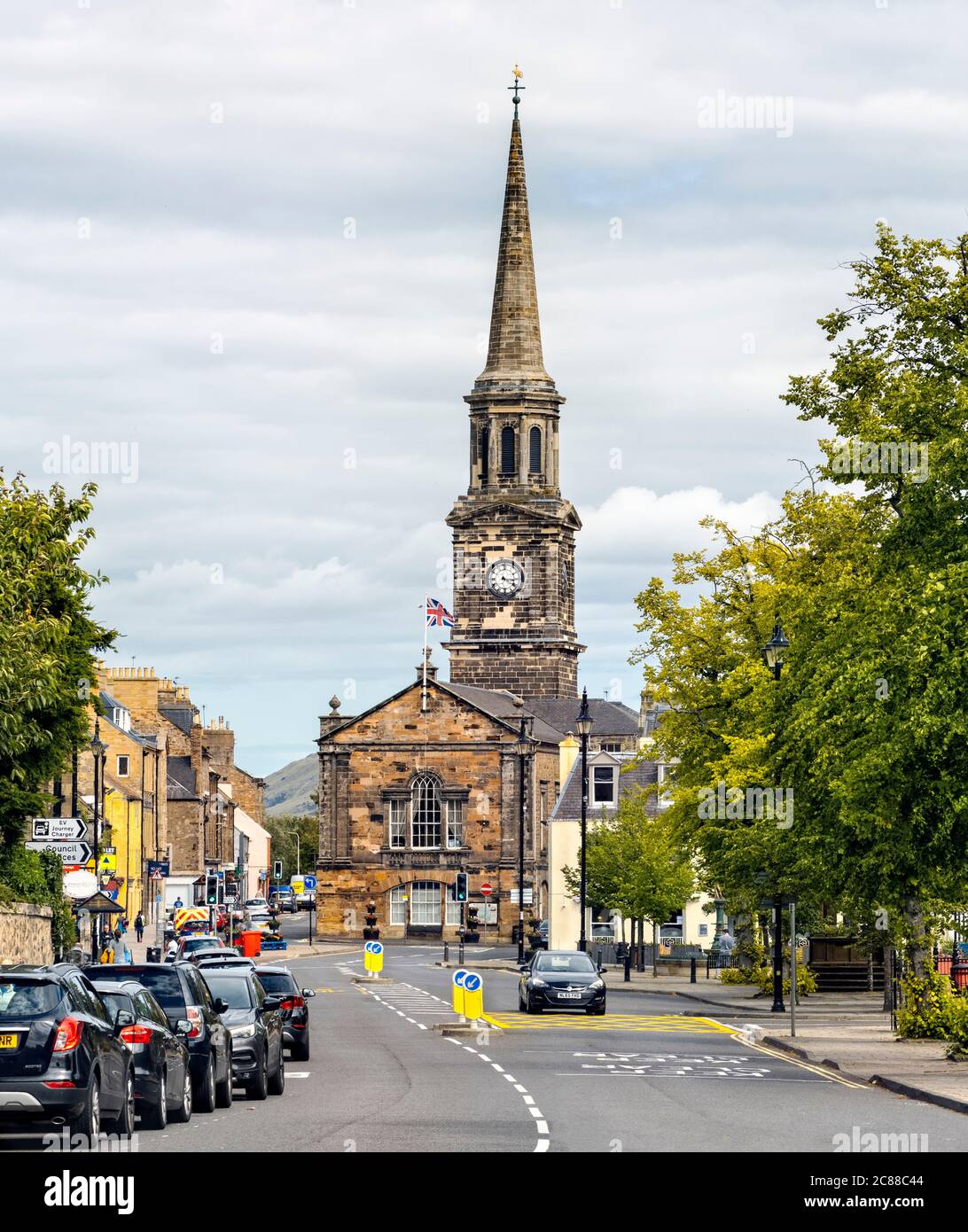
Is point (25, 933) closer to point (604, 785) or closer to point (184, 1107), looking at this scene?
point (184, 1107)

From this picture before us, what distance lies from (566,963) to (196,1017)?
2553cm

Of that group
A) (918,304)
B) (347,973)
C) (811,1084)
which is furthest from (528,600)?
(811,1084)

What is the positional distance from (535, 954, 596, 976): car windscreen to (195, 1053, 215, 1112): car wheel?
81.0ft

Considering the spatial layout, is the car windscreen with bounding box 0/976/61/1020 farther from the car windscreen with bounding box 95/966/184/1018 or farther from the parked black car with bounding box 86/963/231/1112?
the car windscreen with bounding box 95/966/184/1018

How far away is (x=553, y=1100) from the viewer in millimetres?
24672

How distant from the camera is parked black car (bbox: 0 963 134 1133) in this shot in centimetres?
1795

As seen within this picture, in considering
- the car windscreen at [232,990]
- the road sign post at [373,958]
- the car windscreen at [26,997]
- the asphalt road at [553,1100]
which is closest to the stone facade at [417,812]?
the road sign post at [373,958]

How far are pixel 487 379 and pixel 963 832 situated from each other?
317 feet

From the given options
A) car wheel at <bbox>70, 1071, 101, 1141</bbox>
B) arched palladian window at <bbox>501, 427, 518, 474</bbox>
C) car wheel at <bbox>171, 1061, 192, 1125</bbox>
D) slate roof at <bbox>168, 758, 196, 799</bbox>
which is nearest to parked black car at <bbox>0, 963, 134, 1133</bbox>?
car wheel at <bbox>70, 1071, 101, 1141</bbox>

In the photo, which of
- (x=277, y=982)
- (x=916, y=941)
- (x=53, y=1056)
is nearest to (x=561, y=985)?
(x=916, y=941)

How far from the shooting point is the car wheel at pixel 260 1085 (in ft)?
83.1

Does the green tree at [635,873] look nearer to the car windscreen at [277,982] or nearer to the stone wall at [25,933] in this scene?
the stone wall at [25,933]
